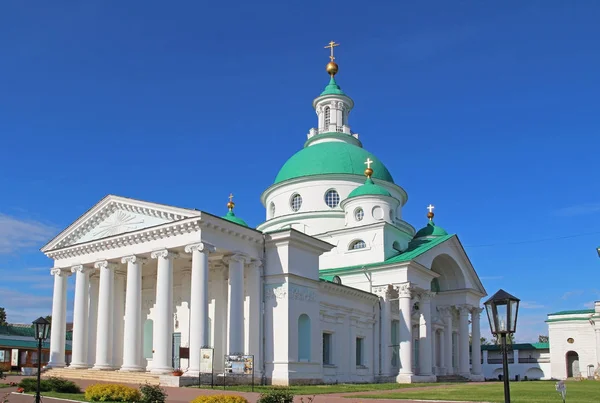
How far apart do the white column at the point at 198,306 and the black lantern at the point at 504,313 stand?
19469mm

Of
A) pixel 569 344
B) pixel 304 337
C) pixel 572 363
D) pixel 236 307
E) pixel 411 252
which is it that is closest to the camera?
pixel 236 307

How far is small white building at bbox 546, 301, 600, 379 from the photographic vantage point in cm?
6781

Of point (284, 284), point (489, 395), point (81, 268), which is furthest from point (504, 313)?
point (81, 268)

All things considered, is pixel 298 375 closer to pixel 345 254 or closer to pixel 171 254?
pixel 171 254

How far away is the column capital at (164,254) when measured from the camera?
31.2m

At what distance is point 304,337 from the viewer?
113ft

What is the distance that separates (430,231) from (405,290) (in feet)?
33.2

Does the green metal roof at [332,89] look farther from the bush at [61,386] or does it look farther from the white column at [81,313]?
the bush at [61,386]

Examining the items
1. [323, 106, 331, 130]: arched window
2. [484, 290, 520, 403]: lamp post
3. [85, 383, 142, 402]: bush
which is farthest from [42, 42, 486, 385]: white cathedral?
[484, 290, 520, 403]: lamp post

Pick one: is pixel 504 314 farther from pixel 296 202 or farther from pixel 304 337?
pixel 296 202

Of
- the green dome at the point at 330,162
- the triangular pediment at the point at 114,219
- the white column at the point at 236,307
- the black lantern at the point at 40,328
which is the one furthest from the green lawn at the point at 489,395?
the green dome at the point at 330,162

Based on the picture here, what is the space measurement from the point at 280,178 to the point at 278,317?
787 inches

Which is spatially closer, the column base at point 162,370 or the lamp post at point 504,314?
the lamp post at point 504,314

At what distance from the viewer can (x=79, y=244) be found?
35.9 m
